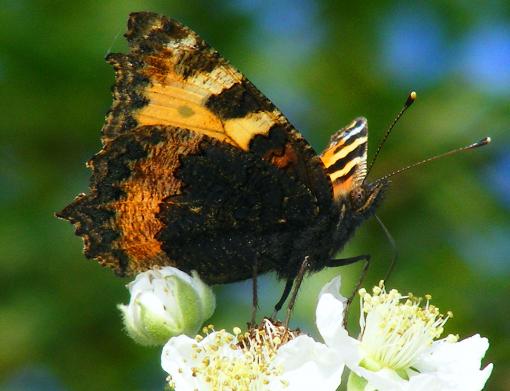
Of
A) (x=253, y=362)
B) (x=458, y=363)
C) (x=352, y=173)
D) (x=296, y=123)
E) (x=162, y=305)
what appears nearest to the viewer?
(x=253, y=362)

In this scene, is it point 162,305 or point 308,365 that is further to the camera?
point 162,305

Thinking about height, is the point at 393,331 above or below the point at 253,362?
above

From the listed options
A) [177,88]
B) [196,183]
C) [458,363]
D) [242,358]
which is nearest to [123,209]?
[196,183]

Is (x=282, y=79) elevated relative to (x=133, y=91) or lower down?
elevated

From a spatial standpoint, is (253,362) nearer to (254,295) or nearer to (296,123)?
(254,295)

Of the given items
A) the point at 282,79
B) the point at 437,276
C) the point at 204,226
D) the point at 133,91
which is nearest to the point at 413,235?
the point at 437,276

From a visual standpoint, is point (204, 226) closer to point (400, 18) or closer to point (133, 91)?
point (133, 91)
